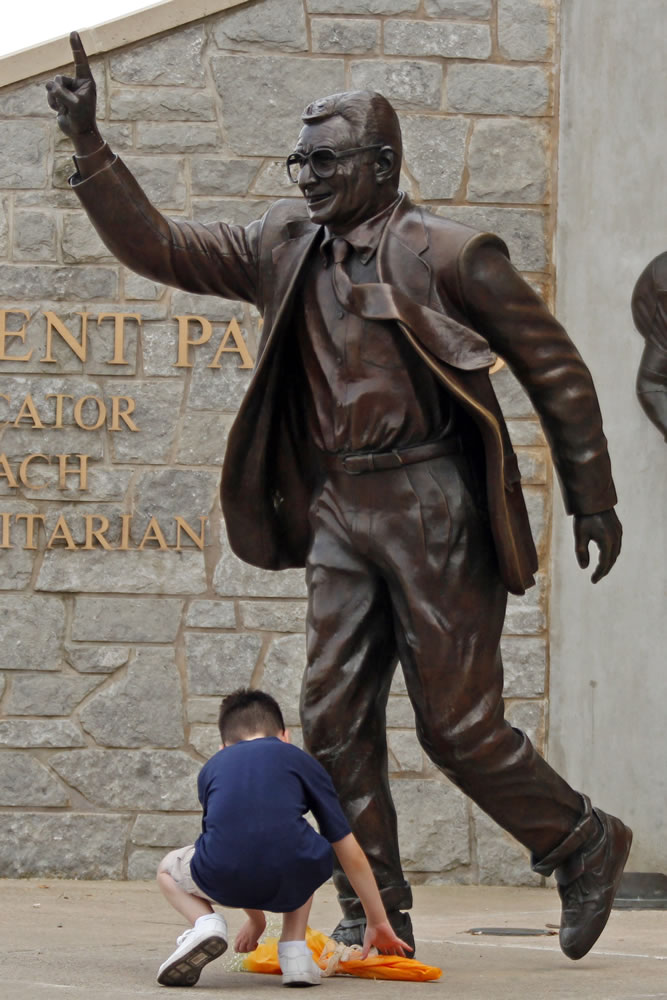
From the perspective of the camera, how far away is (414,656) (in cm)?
374

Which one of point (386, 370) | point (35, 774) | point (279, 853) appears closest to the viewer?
point (279, 853)

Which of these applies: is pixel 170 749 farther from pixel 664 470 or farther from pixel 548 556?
pixel 664 470

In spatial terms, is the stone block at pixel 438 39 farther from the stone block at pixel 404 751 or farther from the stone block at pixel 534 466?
the stone block at pixel 404 751

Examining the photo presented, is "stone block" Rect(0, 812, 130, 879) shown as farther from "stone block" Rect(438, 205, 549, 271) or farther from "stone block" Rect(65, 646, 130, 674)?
"stone block" Rect(438, 205, 549, 271)

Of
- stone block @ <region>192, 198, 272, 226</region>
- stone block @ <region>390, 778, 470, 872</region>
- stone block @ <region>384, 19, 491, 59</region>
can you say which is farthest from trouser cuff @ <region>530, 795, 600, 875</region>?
stone block @ <region>384, 19, 491, 59</region>

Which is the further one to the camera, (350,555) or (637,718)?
(637,718)

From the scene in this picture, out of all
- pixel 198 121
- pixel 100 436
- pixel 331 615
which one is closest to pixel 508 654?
pixel 100 436

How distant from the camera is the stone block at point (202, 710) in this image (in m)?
6.46

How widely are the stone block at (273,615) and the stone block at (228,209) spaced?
1507 millimetres

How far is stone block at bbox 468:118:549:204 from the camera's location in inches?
265

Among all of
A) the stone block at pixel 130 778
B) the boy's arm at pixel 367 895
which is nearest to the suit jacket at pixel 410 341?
the boy's arm at pixel 367 895

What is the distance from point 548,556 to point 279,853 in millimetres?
3398

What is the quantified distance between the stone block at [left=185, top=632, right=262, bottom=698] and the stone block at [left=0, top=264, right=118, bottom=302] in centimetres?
139

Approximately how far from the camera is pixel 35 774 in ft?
21.0
